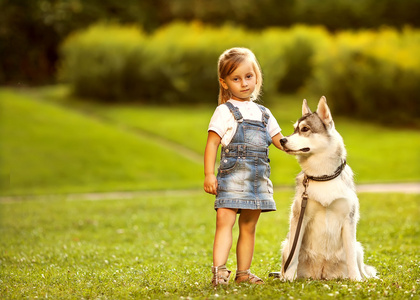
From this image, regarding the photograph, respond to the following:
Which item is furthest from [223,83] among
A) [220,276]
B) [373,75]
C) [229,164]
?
[373,75]

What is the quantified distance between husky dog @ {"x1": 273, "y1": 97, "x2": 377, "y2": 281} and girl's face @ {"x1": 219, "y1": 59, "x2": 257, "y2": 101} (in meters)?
0.53

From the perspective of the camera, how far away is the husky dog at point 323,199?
212 inches

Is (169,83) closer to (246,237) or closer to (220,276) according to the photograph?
(246,237)

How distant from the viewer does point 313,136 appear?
17.7 feet

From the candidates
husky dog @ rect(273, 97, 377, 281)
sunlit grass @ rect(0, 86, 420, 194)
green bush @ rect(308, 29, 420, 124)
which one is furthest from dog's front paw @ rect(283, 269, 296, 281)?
green bush @ rect(308, 29, 420, 124)

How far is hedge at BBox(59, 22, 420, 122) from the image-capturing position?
1128 inches

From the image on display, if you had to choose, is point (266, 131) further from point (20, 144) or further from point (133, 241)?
point (20, 144)

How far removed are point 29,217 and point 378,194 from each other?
8.02 meters

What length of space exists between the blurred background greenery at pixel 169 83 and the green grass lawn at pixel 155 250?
4949 mm

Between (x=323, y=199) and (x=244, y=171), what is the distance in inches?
28.2

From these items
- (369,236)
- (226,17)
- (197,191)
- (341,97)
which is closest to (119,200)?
(197,191)

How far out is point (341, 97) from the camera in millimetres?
30188

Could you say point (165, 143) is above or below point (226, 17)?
below

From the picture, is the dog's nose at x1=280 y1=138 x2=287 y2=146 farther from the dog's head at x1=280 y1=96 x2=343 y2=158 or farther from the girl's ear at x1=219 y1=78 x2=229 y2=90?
the girl's ear at x1=219 y1=78 x2=229 y2=90
